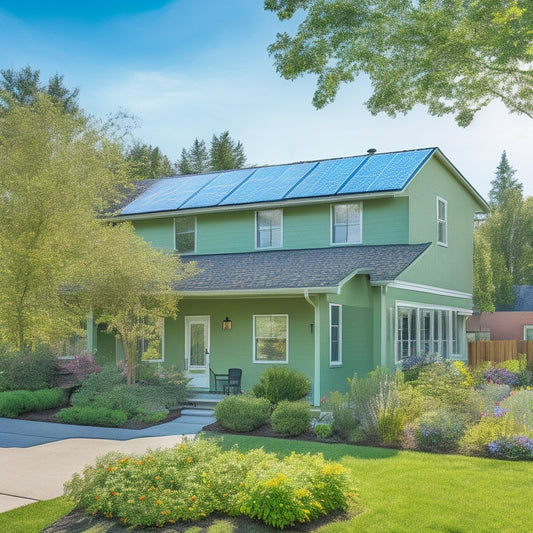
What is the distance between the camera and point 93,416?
12938 millimetres

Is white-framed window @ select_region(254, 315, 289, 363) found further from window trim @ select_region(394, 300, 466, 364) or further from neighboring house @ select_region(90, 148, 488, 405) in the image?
window trim @ select_region(394, 300, 466, 364)

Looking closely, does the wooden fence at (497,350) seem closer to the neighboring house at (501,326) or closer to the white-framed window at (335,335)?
the white-framed window at (335,335)

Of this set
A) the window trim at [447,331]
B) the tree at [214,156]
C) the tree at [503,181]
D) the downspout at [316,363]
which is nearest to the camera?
the downspout at [316,363]

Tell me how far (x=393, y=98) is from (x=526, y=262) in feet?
116

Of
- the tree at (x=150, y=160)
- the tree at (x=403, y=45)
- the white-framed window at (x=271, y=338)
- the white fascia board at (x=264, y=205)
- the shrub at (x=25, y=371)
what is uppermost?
the tree at (x=150, y=160)

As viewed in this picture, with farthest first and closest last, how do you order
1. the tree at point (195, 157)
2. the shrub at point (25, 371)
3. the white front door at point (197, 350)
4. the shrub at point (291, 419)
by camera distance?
the tree at point (195, 157) < the white front door at point (197, 350) < the shrub at point (25, 371) < the shrub at point (291, 419)

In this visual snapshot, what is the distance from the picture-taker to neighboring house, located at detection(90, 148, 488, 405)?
1551 cm

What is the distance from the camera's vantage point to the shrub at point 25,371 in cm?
1517

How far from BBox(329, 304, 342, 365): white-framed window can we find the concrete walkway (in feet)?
11.5

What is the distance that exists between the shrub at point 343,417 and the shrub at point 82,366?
7384 millimetres

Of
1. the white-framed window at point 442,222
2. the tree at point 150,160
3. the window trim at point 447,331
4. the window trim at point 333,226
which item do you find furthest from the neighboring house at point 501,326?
the tree at point 150,160

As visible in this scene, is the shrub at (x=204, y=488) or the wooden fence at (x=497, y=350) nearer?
the shrub at (x=204, y=488)

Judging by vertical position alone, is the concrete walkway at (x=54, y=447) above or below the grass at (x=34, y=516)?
below

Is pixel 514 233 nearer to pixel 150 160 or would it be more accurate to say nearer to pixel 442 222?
pixel 150 160
